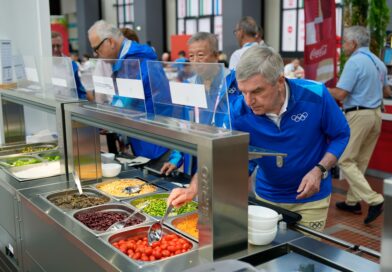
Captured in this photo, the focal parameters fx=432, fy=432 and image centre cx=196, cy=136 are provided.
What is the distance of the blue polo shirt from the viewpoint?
14.2ft

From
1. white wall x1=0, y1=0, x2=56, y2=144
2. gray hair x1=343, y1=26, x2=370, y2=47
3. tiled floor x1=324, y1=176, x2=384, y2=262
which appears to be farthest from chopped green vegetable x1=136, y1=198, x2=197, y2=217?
gray hair x1=343, y1=26, x2=370, y2=47

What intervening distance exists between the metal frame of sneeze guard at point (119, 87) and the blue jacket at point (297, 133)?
482 millimetres

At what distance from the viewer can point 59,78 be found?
2639 millimetres

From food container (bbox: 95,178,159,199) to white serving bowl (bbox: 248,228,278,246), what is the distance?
2.72 ft

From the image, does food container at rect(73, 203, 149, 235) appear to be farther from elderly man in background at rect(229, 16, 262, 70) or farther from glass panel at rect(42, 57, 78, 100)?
elderly man in background at rect(229, 16, 262, 70)

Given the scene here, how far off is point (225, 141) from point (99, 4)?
18381mm

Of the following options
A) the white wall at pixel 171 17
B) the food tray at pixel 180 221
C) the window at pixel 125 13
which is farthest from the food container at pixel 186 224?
the window at pixel 125 13

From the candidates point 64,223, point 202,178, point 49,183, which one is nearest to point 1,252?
point 49,183

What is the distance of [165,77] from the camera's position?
1915 millimetres

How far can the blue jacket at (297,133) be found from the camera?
6.76 feet

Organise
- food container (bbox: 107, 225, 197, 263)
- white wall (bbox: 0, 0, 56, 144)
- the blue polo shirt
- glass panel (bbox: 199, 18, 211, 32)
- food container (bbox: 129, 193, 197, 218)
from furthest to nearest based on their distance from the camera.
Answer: glass panel (bbox: 199, 18, 211, 32), the blue polo shirt, white wall (bbox: 0, 0, 56, 144), food container (bbox: 129, 193, 197, 218), food container (bbox: 107, 225, 197, 263)

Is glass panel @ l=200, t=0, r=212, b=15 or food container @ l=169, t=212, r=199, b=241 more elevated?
glass panel @ l=200, t=0, r=212, b=15

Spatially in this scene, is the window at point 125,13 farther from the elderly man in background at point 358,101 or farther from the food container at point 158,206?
the food container at point 158,206

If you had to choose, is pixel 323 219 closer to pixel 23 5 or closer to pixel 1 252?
pixel 1 252
